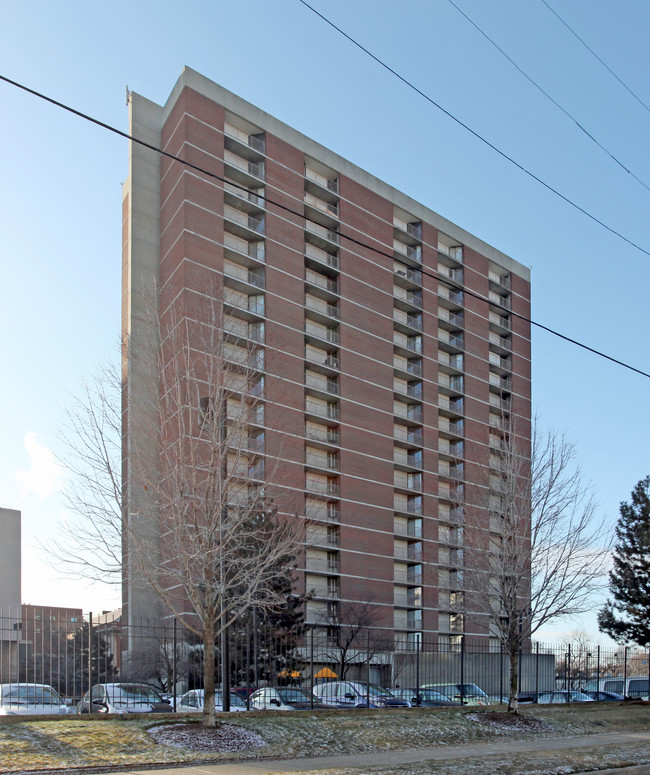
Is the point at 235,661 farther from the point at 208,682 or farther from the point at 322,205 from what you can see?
the point at 322,205

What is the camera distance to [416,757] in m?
16.3

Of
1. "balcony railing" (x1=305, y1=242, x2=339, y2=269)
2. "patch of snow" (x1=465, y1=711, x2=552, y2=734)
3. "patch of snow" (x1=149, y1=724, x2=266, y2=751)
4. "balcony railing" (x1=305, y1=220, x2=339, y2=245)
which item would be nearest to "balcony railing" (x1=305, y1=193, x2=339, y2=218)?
"balcony railing" (x1=305, y1=220, x2=339, y2=245)

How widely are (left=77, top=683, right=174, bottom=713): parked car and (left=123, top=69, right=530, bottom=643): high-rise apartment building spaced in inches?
1280

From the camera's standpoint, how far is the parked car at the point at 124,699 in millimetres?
19922

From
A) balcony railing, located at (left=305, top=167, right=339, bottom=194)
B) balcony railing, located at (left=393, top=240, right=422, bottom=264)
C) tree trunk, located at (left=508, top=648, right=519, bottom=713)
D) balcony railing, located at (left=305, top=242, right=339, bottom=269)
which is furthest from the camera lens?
balcony railing, located at (left=393, top=240, right=422, bottom=264)

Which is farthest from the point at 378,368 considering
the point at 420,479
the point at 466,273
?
the point at 466,273

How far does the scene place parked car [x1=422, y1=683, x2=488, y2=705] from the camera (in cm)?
2878

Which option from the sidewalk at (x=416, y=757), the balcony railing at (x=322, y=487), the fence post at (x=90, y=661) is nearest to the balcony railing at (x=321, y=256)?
the balcony railing at (x=322, y=487)

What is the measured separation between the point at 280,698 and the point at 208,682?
200 inches

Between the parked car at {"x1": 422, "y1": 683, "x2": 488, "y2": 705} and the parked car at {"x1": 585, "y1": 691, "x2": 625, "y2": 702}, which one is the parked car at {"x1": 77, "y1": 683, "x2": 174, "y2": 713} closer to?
the parked car at {"x1": 422, "y1": 683, "x2": 488, "y2": 705}

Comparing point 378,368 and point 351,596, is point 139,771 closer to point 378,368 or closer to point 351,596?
point 351,596

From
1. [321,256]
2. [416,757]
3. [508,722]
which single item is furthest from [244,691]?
[321,256]

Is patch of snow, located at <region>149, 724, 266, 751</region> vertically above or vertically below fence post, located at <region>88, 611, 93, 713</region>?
below

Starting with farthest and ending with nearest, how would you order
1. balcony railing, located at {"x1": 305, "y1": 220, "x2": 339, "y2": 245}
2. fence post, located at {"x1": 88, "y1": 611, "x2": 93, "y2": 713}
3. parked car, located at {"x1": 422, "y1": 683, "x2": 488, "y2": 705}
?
balcony railing, located at {"x1": 305, "y1": 220, "x2": 339, "y2": 245} < parked car, located at {"x1": 422, "y1": 683, "x2": 488, "y2": 705} < fence post, located at {"x1": 88, "y1": 611, "x2": 93, "y2": 713}
